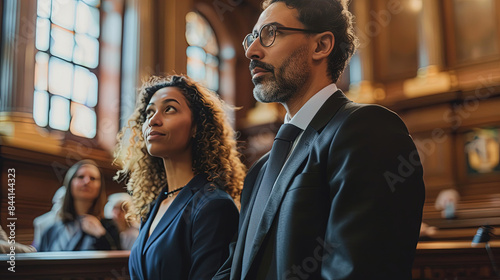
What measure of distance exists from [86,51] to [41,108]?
145 cm

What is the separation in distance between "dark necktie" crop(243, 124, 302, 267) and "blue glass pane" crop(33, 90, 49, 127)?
6162 millimetres

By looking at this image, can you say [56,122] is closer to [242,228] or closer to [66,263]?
[66,263]

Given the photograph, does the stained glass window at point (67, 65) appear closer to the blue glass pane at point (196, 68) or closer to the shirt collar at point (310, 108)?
the blue glass pane at point (196, 68)

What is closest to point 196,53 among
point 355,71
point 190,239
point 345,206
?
point 355,71

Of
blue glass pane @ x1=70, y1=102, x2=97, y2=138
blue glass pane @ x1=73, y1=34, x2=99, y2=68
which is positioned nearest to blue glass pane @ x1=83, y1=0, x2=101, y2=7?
blue glass pane @ x1=73, y1=34, x2=99, y2=68

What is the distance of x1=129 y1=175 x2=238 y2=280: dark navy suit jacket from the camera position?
1.59 m

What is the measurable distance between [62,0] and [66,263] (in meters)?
6.59

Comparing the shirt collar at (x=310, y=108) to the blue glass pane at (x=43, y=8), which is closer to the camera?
the shirt collar at (x=310, y=108)

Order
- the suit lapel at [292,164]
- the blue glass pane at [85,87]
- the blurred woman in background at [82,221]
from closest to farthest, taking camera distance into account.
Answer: the suit lapel at [292,164] → the blurred woman in background at [82,221] → the blue glass pane at [85,87]

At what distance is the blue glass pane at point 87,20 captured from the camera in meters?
7.90

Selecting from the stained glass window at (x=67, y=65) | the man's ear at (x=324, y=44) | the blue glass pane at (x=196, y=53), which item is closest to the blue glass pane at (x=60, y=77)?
the stained glass window at (x=67, y=65)

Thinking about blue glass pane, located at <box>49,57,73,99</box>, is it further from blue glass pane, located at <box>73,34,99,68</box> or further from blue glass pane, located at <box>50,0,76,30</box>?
blue glass pane, located at <box>50,0,76,30</box>

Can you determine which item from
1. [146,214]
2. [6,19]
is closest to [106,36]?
[6,19]

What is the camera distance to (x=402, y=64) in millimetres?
8703
